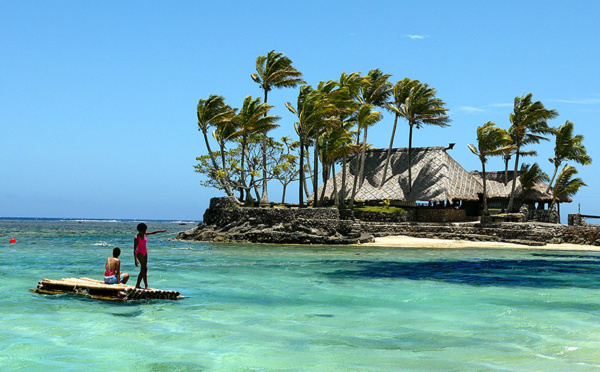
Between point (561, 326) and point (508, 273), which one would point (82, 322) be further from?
point (508, 273)

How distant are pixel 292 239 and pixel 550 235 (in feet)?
53.6

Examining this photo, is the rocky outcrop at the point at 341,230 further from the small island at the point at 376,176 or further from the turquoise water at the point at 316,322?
the turquoise water at the point at 316,322

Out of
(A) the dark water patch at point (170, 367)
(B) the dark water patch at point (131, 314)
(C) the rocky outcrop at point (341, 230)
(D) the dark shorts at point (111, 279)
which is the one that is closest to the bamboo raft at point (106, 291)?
(D) the dark shorts at point (111, 279)

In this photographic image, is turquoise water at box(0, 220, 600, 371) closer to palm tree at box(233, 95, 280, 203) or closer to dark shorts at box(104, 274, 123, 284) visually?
dark shorts at box(104, 274, 123, 284)

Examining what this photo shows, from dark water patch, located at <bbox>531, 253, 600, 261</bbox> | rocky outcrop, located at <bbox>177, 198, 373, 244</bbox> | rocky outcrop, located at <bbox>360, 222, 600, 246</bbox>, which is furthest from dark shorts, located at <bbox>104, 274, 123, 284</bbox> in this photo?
rocky outcrop, located at <bbox>360, 222, 600, 246</bbox>

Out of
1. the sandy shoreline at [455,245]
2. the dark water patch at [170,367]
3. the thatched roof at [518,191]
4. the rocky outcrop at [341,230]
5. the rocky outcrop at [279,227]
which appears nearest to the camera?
the dark water patch at [170,367]

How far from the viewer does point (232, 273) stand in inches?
859

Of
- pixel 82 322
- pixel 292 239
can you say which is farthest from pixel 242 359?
pixel 292 239

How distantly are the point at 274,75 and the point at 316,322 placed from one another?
3676cm

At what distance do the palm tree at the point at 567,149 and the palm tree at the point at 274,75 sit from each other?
21.7 meters

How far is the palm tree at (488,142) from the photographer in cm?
4616

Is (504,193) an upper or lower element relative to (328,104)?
lower

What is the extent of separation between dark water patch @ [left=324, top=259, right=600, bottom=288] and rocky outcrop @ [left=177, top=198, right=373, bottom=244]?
11.7 metres

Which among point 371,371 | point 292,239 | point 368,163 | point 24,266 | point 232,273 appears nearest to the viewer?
point 371,371
